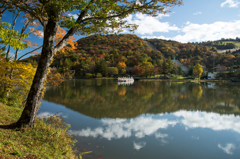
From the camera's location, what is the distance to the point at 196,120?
24.5 ft

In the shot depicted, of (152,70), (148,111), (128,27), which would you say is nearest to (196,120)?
(148,111)

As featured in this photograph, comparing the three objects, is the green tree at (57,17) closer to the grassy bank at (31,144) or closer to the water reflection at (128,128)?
the grassy bank at (31,144)

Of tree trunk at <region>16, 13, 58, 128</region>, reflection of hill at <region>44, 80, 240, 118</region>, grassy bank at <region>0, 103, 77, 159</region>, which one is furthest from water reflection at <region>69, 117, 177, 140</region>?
tree trunk at <region>16, 13, 58, 128</region>

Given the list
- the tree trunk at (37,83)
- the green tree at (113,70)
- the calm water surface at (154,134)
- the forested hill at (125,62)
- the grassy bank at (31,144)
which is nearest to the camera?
the grassy bank at (31,144)

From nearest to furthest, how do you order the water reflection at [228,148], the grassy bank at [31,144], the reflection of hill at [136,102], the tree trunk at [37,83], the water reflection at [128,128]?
the grassy bank at [31,144], the tree trunk at [37,83], the water reflection at [228,148], the water reflection at [128,128], the reflection of hill at [136,102]

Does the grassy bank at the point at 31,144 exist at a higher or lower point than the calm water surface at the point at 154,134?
higher

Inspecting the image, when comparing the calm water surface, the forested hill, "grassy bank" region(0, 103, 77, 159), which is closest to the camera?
"grassy bank" region(0, 103, 77, 159)

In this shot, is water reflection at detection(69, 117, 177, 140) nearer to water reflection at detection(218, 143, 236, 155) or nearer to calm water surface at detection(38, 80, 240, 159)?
calm water surface at detection(38, 80, 240, 159)

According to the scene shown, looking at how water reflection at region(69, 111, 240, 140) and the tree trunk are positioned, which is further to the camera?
water reflection at region(69, 111, 240, 140)

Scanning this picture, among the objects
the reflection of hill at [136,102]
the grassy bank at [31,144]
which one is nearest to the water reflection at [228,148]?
the reflection of hill at [136,102]

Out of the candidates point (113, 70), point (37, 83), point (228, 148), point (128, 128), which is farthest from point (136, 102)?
point (113, 70)

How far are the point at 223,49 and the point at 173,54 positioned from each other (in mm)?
43499

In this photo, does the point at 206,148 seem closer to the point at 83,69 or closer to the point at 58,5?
the point at 58,5

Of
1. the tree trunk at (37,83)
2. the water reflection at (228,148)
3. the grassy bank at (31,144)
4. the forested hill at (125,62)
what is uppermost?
the forested hill at (125,62)
